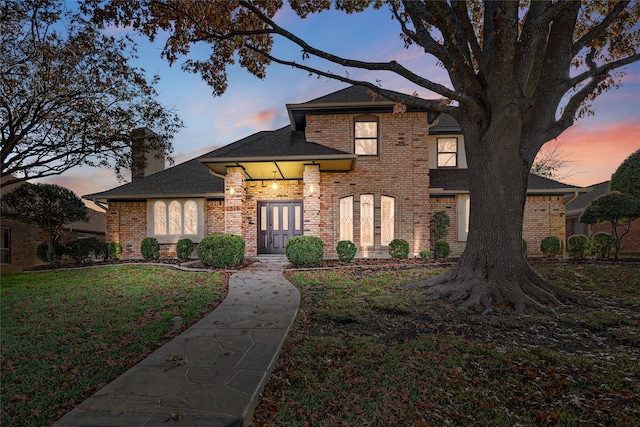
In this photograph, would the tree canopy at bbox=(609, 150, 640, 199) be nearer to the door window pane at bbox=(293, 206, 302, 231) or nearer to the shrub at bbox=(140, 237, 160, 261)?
the door window pane at bbox=(293, 206, 302, 231)

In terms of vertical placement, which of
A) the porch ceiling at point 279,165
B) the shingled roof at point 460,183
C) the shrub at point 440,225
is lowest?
the shrub at point 440,225

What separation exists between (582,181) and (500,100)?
1097 inches

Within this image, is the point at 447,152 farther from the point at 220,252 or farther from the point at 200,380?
the point at 200,380

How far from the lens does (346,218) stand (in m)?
12.7

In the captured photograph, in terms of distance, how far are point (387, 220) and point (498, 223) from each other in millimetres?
6409

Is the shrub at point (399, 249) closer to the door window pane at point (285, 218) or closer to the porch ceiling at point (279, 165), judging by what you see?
the porch ceiling at point (279, 165)

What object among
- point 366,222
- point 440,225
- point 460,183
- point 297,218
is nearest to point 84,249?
point 297,218

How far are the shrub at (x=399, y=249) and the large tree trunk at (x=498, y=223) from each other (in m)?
4.91

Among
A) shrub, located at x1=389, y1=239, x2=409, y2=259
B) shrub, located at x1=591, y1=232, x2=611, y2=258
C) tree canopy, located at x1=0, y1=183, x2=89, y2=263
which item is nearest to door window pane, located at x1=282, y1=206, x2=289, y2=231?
shrub, located at x1=389, y1=239, x2=409, y2=259

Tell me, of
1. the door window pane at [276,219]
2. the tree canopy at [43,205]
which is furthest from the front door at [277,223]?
the tree canopy at [43,205]

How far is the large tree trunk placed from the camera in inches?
239

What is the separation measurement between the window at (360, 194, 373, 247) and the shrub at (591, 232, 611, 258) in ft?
29.9

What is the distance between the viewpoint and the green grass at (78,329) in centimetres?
283

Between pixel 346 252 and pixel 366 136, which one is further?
pixel 366 136
